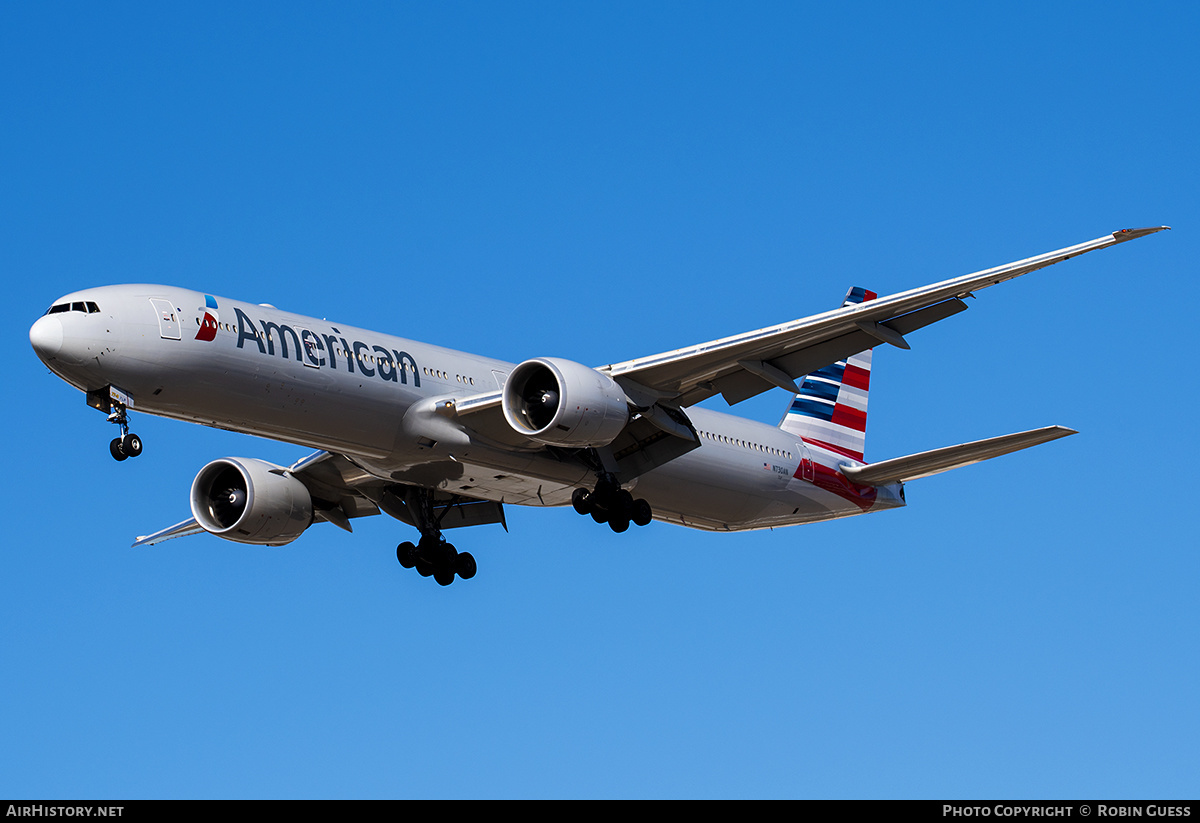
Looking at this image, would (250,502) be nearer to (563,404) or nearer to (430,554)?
(430,554)

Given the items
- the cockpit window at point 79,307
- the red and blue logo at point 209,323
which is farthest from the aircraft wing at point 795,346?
the cockpit window at point 79,307

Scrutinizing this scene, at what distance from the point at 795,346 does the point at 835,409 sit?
11637 mm

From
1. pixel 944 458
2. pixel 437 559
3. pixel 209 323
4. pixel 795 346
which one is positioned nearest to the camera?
pixel 209 323

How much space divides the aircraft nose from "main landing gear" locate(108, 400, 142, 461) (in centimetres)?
A: 158

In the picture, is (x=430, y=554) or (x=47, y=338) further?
(x=430, y=554)

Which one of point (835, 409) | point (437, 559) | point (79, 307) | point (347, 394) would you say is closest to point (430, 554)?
point (437, 559)

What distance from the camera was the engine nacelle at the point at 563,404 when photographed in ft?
96.8

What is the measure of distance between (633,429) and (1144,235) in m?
12.2

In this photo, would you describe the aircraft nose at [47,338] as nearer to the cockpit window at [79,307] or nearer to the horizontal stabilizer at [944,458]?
the cockpit window at [79,307]

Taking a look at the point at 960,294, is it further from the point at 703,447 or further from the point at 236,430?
the point at 236,430

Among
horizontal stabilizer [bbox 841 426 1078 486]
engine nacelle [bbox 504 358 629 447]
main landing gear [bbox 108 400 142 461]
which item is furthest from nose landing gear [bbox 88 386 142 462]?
horizontal stabilizer [bbox 841 426 1078 486]

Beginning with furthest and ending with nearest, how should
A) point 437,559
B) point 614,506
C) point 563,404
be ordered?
point 437,559 < point 614,506 < point 563,404

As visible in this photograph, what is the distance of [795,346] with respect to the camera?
1205 inches
